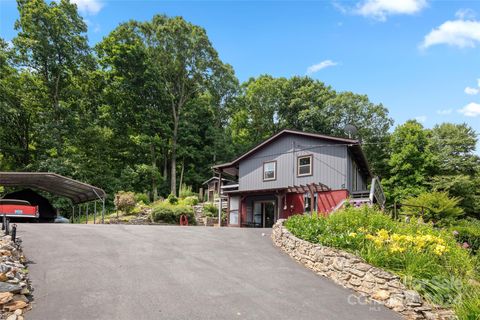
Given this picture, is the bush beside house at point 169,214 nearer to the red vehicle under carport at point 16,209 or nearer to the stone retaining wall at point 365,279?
the red vehicle under carport at point 16,209

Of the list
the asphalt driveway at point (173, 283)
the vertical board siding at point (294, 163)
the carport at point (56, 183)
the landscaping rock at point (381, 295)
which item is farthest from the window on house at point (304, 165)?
the landscaping rock at point (381, 295)

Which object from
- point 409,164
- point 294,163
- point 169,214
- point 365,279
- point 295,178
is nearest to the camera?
point 365,279

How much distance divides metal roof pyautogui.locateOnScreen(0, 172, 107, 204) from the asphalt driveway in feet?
23.9

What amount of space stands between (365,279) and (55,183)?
58.4ft

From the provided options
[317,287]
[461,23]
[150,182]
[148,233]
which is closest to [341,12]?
[461,23]

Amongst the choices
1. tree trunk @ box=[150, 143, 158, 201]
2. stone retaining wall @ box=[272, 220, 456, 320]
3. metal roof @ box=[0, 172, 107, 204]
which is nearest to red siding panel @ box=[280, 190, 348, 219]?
stone retaining wall @ box=[272, 220, 456, 320]

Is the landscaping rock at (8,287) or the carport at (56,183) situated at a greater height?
the carport at (56,183)

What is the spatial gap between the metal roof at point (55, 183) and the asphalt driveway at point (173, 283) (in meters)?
7.29

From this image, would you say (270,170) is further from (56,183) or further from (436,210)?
(56,183)

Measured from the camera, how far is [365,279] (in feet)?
25.1

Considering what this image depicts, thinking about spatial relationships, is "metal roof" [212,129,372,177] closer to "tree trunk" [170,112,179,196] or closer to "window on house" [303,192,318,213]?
"window on house" [303,192,318,213]

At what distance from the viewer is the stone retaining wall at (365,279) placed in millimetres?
6641

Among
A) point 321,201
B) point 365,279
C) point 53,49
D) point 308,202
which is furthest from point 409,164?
point 53,49

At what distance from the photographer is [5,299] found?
5.49m
